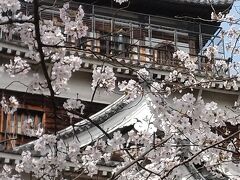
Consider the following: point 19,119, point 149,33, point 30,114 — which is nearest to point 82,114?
point 19,119

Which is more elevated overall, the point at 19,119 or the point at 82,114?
the point at 82,114

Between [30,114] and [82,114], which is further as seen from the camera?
[30,114]

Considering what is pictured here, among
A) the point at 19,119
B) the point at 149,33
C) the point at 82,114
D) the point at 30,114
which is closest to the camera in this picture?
the point at 82,114

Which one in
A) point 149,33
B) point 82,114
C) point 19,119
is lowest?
point 19,119

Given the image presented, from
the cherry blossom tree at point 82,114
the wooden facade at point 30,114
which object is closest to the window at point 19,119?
the wooden facade at point 30,114

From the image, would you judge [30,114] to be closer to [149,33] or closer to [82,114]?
[149,33]

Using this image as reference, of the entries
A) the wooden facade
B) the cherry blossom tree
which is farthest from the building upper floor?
the cherry blossom tree

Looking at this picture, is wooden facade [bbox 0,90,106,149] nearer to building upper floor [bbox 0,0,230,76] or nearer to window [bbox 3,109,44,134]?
window [bbox 3,109,44,134]

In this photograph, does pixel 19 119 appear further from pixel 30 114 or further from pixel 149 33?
pixel 149 33

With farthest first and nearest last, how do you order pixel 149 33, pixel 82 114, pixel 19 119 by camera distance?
pixel 149 33 → pixel 19 119 → pixel 82 114

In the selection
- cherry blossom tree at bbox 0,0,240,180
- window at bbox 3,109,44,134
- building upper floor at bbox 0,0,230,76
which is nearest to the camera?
cherry blossom tree at bbox 0,0,240,180

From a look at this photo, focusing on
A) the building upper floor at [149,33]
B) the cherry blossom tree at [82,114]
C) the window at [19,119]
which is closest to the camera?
the cherry blossom tree at [82,114]

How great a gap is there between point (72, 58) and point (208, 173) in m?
3.30

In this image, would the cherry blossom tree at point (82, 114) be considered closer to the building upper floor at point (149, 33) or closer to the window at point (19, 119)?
the window at point (19, 119)
